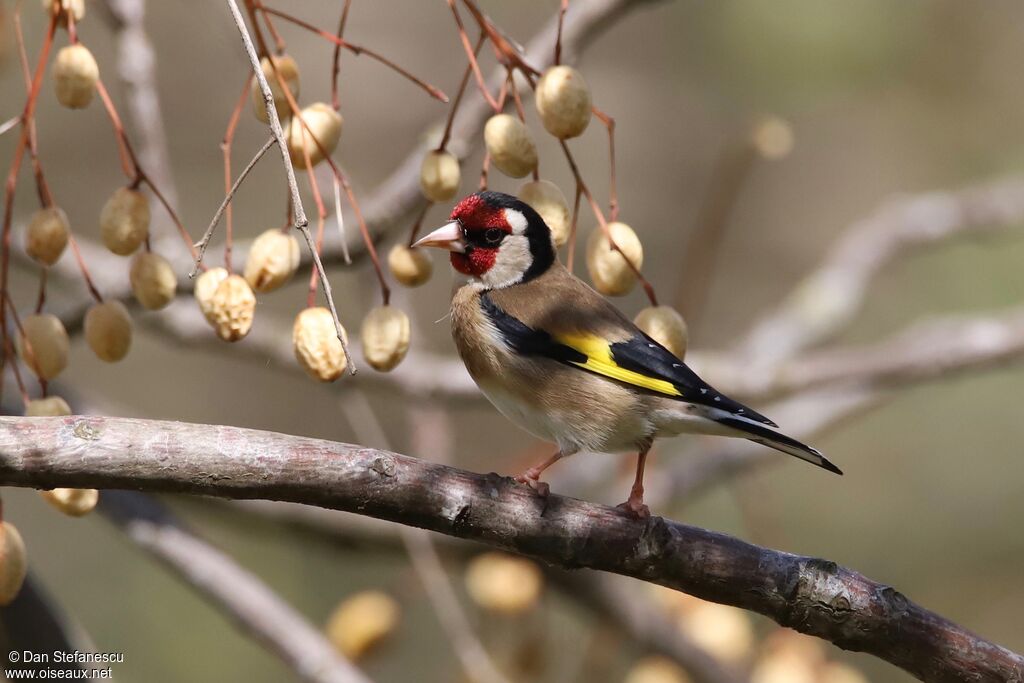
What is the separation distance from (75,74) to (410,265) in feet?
1.97

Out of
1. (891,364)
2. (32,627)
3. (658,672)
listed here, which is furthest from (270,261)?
(891,364)

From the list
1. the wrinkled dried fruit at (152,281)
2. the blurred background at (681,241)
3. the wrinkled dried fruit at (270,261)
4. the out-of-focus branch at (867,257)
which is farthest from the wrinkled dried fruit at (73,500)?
the blurred background at (681,241)

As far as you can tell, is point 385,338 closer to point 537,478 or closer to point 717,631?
point 537,478

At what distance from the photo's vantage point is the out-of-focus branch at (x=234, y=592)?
115 inches

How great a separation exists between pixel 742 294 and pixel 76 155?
11.4 ft

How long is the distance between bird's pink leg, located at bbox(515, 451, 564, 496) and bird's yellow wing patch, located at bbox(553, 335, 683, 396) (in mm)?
190

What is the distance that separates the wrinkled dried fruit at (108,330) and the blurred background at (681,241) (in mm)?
3026

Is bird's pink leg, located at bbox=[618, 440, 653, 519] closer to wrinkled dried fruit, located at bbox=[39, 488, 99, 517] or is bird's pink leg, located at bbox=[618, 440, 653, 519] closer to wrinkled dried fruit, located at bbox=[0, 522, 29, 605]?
wrinkled dried fruit, located at bbox=[39, 488, 99, 517]

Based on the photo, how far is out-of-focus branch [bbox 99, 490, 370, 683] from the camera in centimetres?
293

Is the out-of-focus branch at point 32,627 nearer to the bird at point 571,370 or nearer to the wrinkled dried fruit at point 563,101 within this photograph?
the bird at point 571,370

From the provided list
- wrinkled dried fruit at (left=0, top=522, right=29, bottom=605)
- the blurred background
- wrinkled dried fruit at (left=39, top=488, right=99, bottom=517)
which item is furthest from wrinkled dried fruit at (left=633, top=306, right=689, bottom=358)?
the blurred background

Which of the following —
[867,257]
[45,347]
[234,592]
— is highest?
[867,257]

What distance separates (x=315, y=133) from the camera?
1927mm

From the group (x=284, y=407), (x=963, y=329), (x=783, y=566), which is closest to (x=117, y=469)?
(x=783, y=566)
